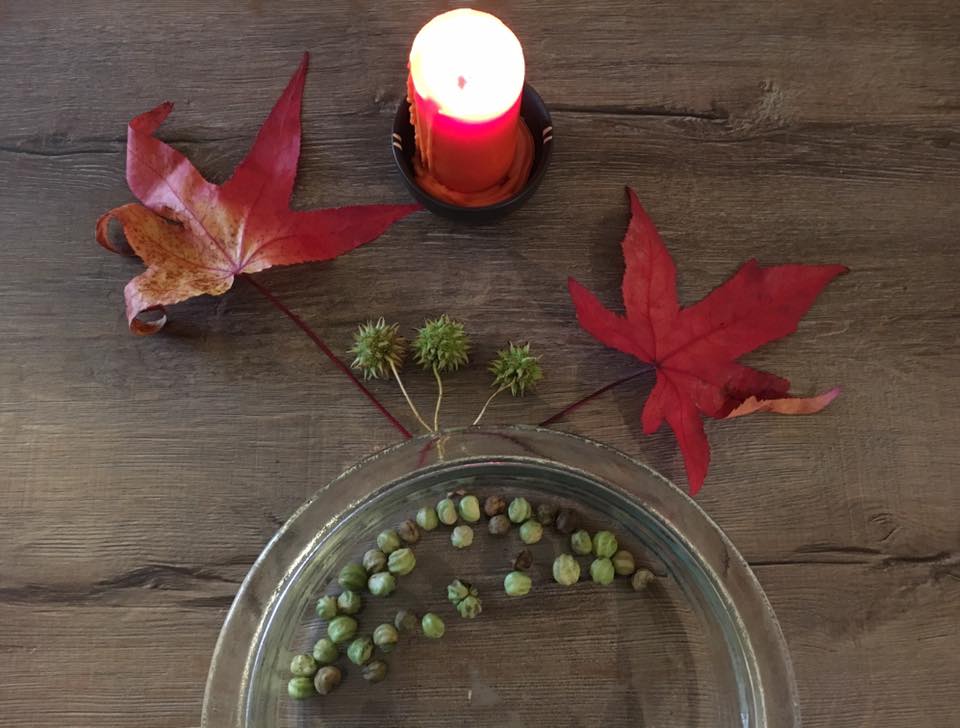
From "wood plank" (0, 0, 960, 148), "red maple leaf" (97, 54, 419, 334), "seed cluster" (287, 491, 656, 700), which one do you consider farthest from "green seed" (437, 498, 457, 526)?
"wood plank" (0, 0, 960, 148)

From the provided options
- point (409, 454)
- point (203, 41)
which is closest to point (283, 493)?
point (409, 454)

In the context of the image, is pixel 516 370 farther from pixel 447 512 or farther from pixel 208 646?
pixel 208 646

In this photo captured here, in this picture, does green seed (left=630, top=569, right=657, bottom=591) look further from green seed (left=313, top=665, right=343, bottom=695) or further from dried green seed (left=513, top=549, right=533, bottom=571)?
green seed (left=313, top=665, right=343, bottom=695)

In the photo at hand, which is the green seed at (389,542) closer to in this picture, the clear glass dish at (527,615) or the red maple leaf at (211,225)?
the clear glass dish at (527,615)

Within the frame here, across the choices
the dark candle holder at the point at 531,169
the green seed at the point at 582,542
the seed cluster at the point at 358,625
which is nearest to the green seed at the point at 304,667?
the seed cluster at the point at 358,625

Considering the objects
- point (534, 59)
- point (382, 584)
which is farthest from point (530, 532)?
point (534, 59)

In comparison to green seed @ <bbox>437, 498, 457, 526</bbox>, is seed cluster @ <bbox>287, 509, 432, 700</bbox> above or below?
below
